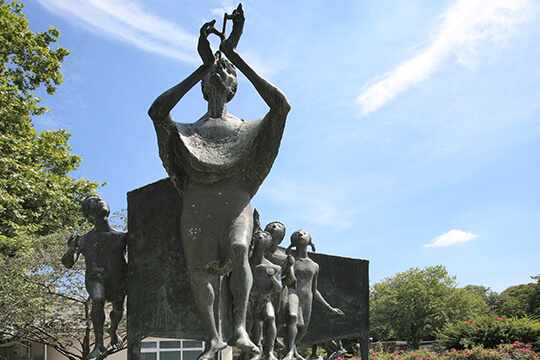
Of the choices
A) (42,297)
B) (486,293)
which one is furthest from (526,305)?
(42,297)

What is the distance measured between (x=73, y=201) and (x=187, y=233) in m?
14.2

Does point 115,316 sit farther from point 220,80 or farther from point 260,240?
point 220,80

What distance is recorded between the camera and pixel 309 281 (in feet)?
19.6

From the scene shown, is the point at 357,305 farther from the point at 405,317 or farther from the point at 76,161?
the point at 405,317

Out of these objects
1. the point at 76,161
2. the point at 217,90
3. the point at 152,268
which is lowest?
the point at 152,268

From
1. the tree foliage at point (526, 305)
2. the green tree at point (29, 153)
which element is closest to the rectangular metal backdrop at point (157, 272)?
the green tree at point (29, 153)

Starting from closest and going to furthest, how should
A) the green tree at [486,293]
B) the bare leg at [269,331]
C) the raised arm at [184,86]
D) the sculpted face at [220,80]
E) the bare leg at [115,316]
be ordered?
the raised arm at [184,86] < the sculpted face at [220,80] < the bare leg at [115,316] < the bare leg at [269,331] < the green tree at [486,293]

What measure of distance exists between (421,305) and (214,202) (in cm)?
4241

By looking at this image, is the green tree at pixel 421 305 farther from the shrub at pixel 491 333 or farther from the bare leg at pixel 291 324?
the bare leg at pixel 291 324

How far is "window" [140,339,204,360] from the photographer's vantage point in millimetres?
18719

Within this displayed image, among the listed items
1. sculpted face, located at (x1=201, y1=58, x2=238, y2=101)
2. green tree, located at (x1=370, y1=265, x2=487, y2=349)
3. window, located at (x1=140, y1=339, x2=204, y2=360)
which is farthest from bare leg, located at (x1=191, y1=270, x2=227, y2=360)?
green tree, located at (x1=370, y1=265, x2=487, y2=349)

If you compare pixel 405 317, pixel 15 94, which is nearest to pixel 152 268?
pixel 15 94

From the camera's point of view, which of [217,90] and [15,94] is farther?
[15,94]

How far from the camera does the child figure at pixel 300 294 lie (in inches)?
222
